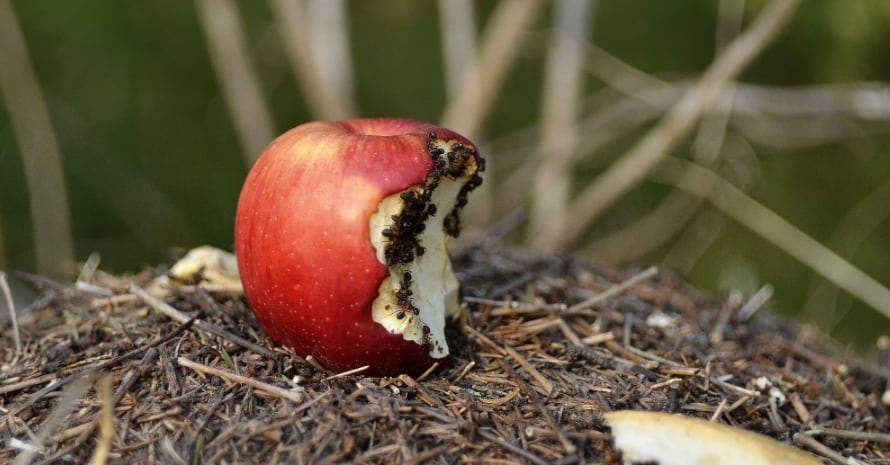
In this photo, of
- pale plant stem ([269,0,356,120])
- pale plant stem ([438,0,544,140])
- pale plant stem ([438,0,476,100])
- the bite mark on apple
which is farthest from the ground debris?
pale plant stem ([438,0,476,100])

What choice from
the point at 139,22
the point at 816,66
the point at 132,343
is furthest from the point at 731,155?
the point at 139,22

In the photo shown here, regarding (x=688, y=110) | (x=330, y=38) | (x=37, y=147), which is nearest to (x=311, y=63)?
(x=330, y=38)

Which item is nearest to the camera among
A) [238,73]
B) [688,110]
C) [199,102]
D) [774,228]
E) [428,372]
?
[428,372]

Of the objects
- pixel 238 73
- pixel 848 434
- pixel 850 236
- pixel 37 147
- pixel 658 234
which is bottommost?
pixel 658 234

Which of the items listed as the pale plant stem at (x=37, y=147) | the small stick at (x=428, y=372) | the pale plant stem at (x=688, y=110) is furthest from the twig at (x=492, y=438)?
the pale plant stem at (x=37, y=147)

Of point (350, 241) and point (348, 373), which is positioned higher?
point (350, 241)

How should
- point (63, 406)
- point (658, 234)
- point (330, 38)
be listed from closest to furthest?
point (63, 406) < point (330, 38) < point (658, 234)

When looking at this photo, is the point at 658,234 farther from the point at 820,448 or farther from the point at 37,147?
the point at 37,147
